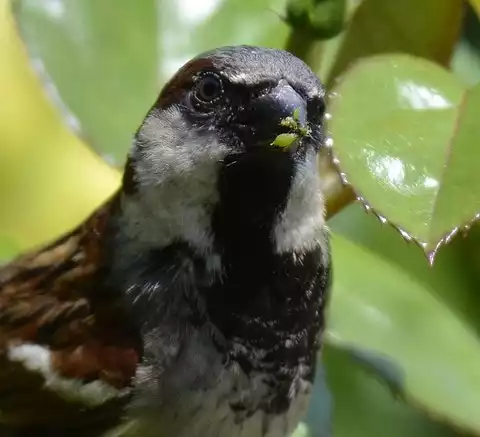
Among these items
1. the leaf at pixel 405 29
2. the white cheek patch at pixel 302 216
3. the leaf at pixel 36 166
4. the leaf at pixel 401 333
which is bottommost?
the leaf at pixel 401 333

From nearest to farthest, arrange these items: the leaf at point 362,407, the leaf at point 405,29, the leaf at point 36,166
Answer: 1. the leaf at point 405,29
2. the leaf at point 362,407
3. the leaf at point 36,166

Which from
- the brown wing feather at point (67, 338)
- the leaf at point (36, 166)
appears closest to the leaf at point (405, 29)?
the brown wing feather at point (67, 338)

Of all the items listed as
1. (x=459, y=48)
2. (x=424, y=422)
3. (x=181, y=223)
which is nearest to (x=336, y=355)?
(x=424, y=422)

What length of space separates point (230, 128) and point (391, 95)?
12 centimetres

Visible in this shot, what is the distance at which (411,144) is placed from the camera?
658mm

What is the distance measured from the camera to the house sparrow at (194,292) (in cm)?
70

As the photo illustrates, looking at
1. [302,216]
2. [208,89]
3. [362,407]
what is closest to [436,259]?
[362,407]

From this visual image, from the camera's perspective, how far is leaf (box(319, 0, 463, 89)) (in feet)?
2.71

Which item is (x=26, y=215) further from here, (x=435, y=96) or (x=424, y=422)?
(x=435, y=96)

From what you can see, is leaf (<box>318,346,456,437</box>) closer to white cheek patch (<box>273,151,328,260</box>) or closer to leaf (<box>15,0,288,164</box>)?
white cheek patch (<box>273,151,328,260</box>)

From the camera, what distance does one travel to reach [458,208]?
0.60 meters

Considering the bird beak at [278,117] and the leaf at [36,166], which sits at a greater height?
the bird beak at [278,117]

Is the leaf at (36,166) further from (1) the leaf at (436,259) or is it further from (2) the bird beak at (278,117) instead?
(2) the bird beak at (278,117)

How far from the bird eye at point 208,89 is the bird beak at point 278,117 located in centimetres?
3
